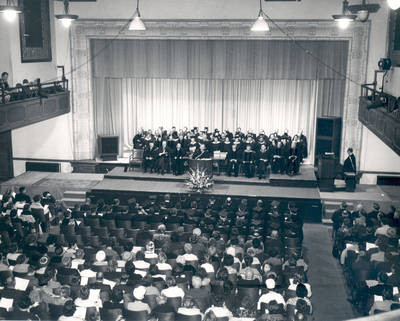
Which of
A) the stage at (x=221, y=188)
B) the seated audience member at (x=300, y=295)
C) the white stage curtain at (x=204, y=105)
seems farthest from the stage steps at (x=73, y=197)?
the seated audience member at (x=300, y=295)

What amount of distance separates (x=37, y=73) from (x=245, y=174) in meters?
8.44

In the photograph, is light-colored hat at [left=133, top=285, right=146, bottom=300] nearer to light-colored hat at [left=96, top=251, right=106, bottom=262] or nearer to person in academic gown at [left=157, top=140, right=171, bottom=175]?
Result: light-colored hat at [left=96, top=251, right=106, bottom=262]

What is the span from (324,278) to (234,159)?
22.8ft

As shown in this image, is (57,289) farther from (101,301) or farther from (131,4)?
(131,4)

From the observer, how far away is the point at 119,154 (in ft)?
72.4

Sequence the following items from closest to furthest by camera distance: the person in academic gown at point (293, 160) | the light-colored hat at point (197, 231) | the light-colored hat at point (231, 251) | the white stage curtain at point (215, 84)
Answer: the light-colored hat at point (231, 251), the light-colored hat at point (197, 231), the person in academic gown at point (293, 160), the white stage curtain at point (215, 84)

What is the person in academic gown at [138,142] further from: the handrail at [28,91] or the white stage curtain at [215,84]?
the handrail at [28,91]

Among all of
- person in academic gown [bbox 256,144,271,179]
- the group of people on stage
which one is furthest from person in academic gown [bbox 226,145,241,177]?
person in academic gown [bbox 256,144,271,179]

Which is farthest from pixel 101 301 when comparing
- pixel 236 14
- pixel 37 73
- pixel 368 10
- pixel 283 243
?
pixel 236 14

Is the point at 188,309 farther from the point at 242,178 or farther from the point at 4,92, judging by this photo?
the point at 242,178

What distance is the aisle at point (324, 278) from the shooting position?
1050 centimetres

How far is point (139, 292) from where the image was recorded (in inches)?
321

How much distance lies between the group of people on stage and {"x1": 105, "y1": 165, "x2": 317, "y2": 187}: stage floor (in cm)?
26

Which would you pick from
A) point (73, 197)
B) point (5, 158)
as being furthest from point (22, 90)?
point (5, 158)
